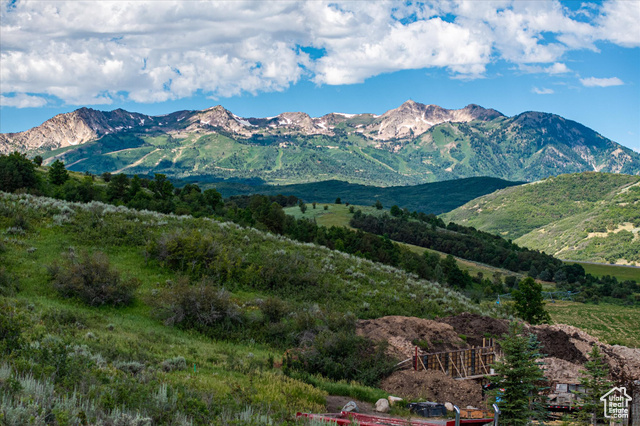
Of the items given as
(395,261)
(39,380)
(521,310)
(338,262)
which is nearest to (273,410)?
(39,380)

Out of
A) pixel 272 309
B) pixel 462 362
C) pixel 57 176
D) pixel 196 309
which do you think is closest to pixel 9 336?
pixel 196 309

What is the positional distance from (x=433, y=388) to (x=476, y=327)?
949cm

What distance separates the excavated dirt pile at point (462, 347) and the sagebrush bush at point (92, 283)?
1019cm

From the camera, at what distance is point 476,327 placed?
78.2ft

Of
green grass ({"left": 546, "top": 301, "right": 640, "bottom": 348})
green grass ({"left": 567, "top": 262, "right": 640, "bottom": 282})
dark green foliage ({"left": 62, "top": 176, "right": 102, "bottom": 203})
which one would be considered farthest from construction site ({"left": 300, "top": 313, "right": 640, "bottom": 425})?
green grass ({"left": 567, "top": 262, "right": 640, "bottom": 282})

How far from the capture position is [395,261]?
221 feet

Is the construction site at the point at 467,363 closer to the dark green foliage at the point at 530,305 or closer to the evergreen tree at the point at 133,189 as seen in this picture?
the dark green foliage at the point at 530,305

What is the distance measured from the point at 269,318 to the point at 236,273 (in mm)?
5460

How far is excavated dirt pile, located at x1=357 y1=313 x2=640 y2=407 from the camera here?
15367 mm

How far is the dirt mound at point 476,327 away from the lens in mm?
22672

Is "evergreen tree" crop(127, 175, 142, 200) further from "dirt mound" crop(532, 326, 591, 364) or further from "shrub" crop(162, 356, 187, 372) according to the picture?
"dirt mound" crop(532, 326, 591, 364)

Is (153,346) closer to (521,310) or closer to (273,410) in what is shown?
(273,410)

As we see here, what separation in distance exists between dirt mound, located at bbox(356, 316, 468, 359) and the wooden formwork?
2.65ft

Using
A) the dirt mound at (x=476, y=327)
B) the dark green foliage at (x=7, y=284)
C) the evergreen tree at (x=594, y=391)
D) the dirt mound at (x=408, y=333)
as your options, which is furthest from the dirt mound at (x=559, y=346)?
the dark green foliage at (x=7, y=284)
